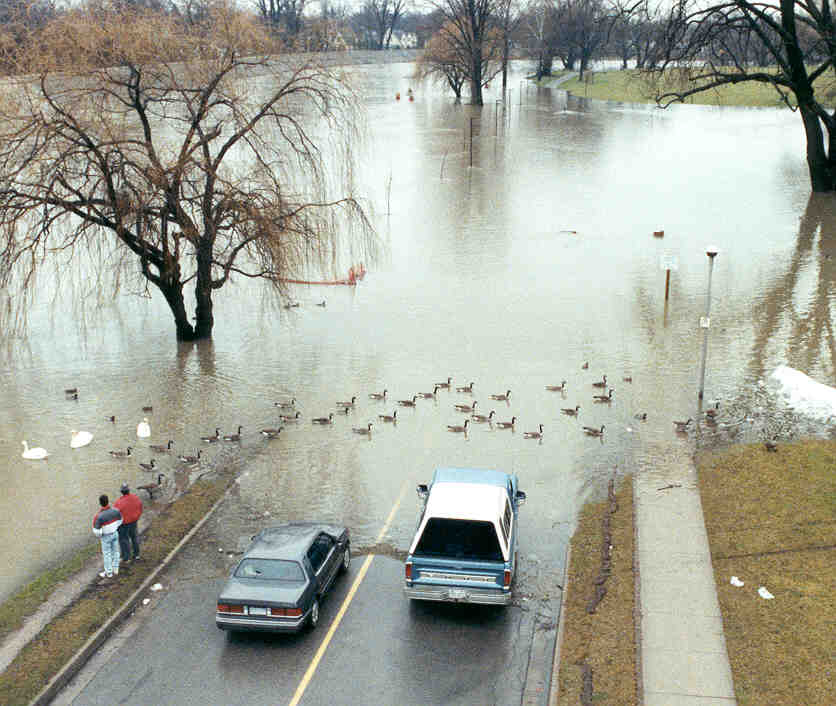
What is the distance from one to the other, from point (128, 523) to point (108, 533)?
24.8 inches

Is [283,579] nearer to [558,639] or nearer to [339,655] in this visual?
[339,655]

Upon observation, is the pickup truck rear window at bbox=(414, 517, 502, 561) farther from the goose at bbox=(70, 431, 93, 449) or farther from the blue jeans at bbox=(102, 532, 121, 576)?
the goose at bbox=(70, 431, 93, 449)

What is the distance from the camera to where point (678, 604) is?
1281cm

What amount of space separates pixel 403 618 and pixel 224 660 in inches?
104

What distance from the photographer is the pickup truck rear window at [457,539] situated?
13266mm

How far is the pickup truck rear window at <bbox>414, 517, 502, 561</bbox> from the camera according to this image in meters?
13.3

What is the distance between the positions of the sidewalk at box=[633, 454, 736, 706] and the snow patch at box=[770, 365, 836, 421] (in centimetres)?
530

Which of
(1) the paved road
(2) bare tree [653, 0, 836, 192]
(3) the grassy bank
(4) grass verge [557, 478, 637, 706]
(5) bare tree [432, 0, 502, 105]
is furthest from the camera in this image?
(5) bare tree [432, 0, 502, 105]

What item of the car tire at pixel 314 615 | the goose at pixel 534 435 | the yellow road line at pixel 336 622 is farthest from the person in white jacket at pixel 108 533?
the goose at pixel 534 435

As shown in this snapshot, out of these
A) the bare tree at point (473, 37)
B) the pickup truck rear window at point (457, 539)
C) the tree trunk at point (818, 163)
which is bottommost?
the pickup truck rear window at point (457, 539)

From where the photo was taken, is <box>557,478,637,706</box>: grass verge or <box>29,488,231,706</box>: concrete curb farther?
<box>29,488,231,706</box>: concrete curb

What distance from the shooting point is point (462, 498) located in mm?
13969

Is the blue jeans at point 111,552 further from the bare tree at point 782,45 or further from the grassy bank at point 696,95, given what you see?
the grassy bank at point 696,95

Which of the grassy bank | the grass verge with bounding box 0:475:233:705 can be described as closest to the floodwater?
the grass verge with bounding box 0:475:233:705
